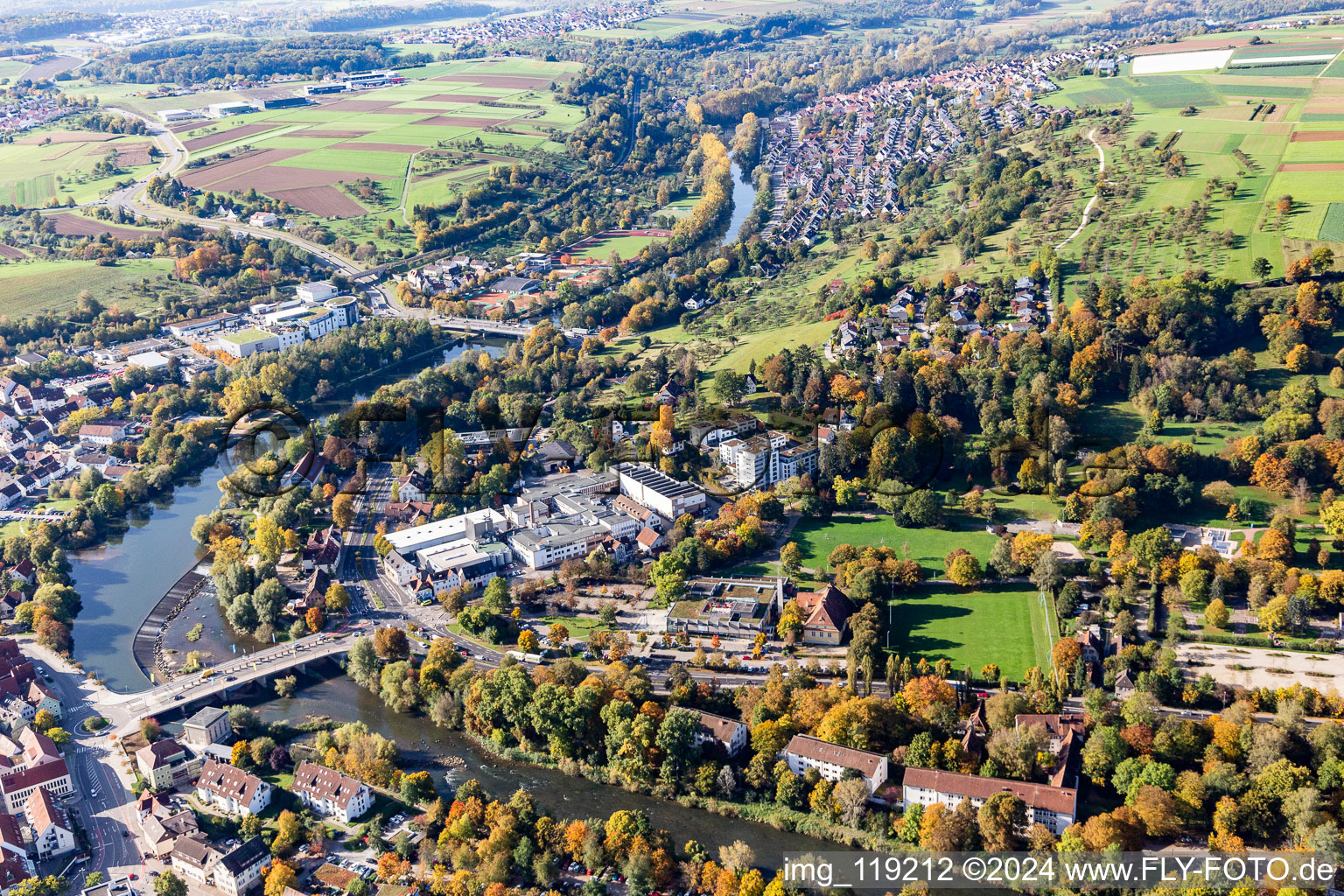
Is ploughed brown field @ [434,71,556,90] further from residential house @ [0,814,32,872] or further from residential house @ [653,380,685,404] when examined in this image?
residential house @ [0,814,32,872]

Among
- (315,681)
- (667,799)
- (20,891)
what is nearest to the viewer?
(20,891)

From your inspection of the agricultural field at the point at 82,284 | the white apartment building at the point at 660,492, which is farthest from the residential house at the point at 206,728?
the agricultural field at the point at 82,284

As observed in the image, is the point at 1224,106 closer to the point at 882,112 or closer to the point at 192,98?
the point at 882,112

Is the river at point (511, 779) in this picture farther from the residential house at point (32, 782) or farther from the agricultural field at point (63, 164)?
the agricultural field at point (63, 164)

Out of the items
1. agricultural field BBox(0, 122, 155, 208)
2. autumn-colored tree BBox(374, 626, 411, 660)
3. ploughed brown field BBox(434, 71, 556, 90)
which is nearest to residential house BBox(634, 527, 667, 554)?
autumn-colored tree BBox(374, 626, 411, 660)

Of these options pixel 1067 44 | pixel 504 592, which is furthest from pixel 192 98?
pixel 504 592

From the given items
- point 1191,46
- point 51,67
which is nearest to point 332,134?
point 51,67
